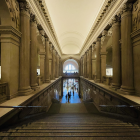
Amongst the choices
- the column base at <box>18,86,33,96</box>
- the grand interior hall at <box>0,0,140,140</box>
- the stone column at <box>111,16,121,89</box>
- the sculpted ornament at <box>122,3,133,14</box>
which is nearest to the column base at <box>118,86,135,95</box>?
the grand interior hall at <box>0,0,140,140</box>

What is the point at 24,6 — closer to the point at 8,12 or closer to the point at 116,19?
the point at 8,12

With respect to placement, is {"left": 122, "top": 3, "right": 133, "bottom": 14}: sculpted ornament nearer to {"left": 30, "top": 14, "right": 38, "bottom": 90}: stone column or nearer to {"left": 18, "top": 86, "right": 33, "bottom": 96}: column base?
{"left": 30, "top": 14, "right": 38, "bottom": 90}: stone column

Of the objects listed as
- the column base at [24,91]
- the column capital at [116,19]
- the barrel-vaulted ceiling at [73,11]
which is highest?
the barrel-vaulted ceiling at [73,11]

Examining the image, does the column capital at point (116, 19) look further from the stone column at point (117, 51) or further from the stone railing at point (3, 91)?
the stone railing at point (3, 91)

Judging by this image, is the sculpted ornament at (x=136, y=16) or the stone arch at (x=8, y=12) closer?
the stone arch at (x=8, y=12)

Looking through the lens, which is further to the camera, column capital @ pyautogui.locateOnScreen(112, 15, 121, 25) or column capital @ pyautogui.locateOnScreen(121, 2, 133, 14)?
column capital @ pyautogui.locateOnScreen(112, 15, 121, 25)

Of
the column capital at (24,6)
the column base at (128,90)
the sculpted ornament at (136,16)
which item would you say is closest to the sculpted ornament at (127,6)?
the sculpted ornament at (136,16)

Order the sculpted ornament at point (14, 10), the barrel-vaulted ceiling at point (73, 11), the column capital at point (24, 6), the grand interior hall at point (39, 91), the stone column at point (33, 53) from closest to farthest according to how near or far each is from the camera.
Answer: the grand interior hall at point (39, 91) < the sculpted ornament at point (14, 10) < the column capital at point (24, 6) < the stone column at point (33, 53) < the barrel-vaulted ceiling at point (73, 11)

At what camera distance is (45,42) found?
11227 mm

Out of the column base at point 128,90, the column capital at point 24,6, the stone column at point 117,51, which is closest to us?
the column base at point 128,90

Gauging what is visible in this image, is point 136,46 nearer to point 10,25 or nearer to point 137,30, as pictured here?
point 137,30

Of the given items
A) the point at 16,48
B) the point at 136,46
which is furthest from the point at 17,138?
the point at 136,46

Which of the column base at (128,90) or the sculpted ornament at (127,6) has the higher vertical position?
the sculpted ornament at (127,6)

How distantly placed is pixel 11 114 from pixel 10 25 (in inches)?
154
